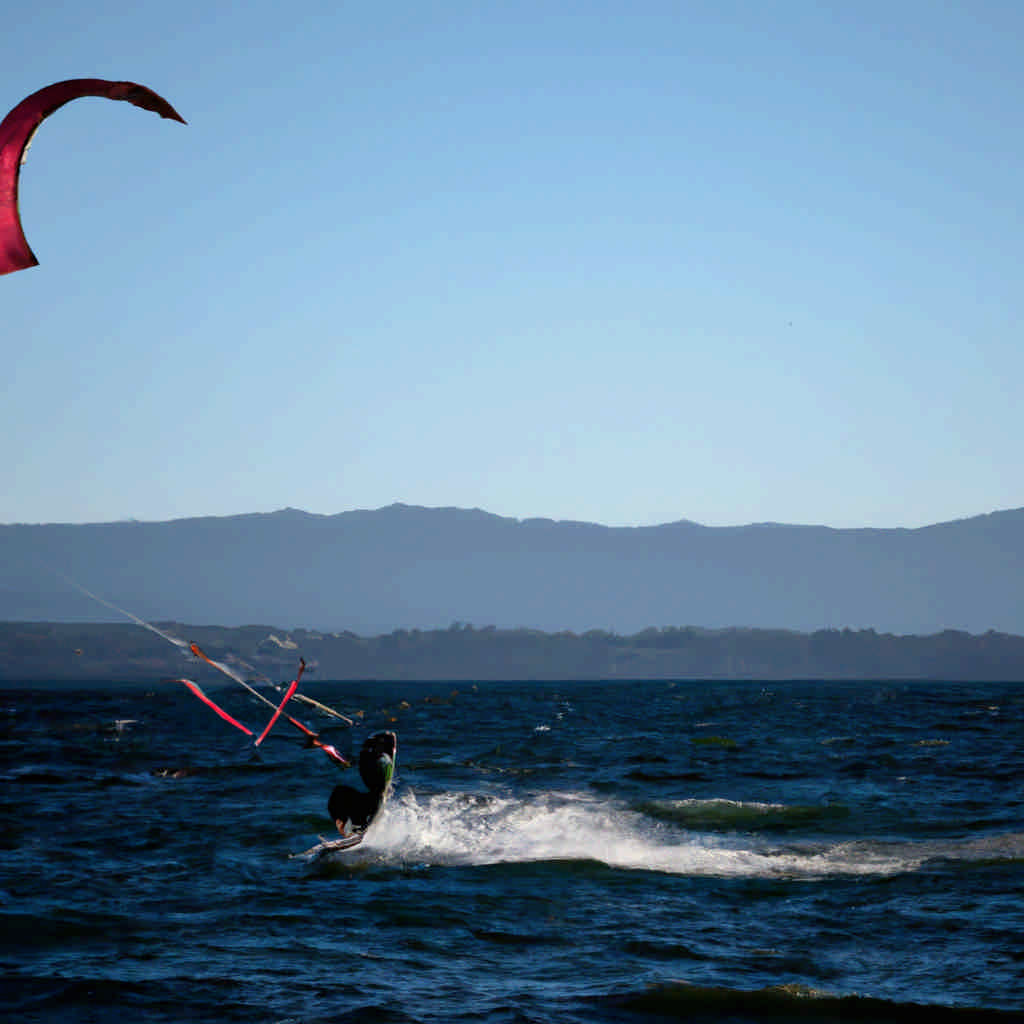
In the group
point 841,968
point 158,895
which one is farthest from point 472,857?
point 841,968

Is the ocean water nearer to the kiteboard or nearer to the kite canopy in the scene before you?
the kiteboard

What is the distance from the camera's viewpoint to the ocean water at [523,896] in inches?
572

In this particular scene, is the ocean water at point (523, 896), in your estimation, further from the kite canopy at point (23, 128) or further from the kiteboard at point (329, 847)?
the kite canopy at point (23, 128)

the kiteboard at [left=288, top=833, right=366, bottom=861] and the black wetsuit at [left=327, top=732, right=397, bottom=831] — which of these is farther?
the black wetsuit at [left=327, top=732, right=397, bottom=831]

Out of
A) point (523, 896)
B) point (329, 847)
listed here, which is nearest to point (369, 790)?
point (329, 847)

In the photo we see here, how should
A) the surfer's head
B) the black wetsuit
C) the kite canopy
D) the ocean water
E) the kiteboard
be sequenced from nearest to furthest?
the kite canopy → the ocean water → the kiteboard → the black wetsuit → the surfer's head

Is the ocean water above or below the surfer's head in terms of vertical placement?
below

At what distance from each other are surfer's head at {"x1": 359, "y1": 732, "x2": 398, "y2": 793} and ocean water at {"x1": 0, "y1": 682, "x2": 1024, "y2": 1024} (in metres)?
1.25

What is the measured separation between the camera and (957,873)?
21.8 m

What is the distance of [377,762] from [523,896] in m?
5.58

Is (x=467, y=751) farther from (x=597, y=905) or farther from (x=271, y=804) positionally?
(x=597, y=905)

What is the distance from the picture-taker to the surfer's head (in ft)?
82.6

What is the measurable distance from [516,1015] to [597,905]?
6.33 meters

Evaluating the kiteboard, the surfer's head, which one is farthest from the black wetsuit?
the kiteboard
